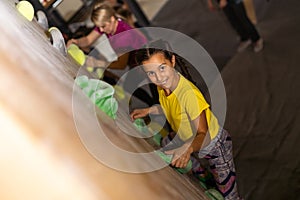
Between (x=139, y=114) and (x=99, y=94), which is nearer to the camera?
(x=99, y=94)

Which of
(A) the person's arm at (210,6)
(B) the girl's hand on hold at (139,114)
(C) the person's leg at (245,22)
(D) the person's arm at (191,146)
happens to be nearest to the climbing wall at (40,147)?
(D) the person's arm at (191,146)

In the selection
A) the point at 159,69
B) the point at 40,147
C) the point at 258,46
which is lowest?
the point at 258,46

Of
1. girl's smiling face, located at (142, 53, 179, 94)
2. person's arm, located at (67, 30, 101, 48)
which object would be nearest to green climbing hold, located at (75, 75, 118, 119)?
girl's smiling face, located at (142, 53, 179, 94)

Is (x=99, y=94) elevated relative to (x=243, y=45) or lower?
elevated

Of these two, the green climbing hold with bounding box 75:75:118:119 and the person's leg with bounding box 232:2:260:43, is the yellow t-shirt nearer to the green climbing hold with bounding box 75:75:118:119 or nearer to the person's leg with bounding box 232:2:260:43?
the green climbing hold with bounding box 75:75:118:119

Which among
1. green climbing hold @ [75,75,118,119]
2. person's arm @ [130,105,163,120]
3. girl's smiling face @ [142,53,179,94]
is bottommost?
Answer: person's arm @ [130,105,163,120]

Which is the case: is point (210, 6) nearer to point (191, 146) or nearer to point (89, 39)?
point (89, 39)

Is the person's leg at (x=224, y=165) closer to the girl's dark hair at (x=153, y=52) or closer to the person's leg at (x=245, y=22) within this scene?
the girl's dark hair at (x=153, y=52)

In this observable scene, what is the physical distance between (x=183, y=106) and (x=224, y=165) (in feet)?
0.75

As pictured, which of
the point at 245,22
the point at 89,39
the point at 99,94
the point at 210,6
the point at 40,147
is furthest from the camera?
the point at 210,6

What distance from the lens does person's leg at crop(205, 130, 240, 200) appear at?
1012mm

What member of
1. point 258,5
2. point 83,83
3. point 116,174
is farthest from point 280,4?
point 116,174

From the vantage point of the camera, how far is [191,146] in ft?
2.91

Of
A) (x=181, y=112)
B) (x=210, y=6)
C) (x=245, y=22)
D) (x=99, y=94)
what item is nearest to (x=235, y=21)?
(x=245, y=22)
